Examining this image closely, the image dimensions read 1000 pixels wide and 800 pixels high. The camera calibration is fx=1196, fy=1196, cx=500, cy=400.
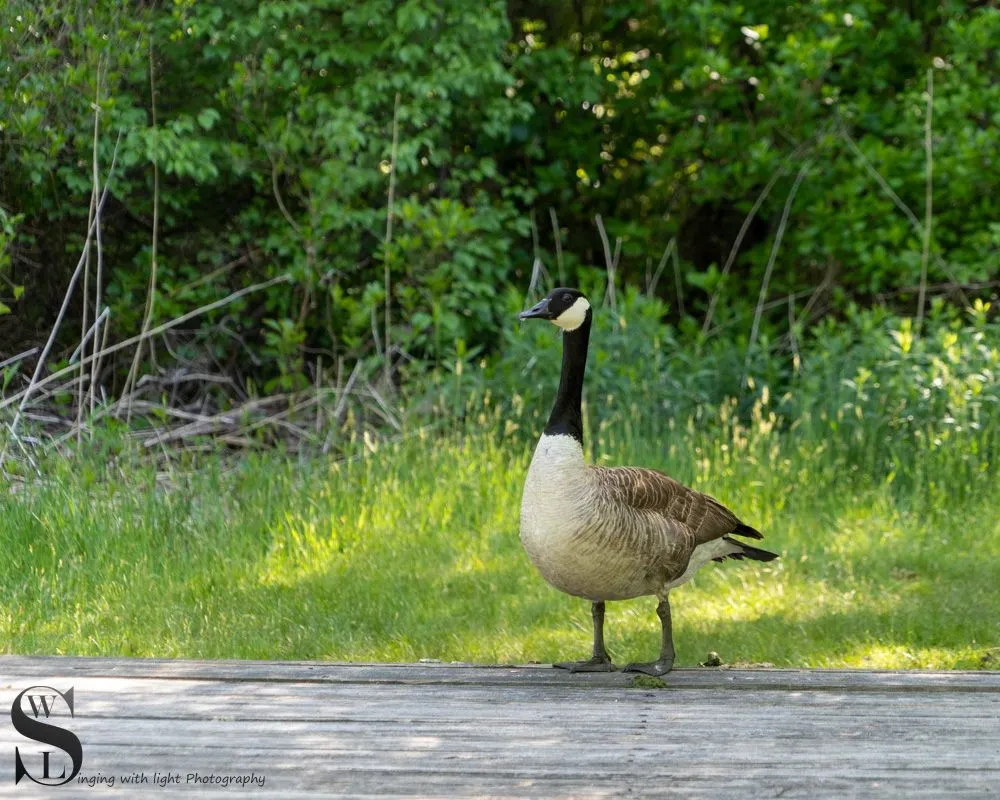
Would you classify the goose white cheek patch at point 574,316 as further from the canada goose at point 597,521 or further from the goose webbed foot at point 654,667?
the goose webbed foot at point 654,667

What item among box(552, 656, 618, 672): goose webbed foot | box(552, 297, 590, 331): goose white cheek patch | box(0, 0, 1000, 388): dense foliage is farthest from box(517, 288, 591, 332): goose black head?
box(0, 0, 1000, 388): dense foliage

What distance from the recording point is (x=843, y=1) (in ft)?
30.2

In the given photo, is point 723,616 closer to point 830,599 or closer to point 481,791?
point 830,599

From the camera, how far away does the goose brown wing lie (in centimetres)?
390

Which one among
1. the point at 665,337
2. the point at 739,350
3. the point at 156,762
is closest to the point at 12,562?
the point at 156,762

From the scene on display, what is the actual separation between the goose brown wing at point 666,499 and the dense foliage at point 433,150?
4020mm

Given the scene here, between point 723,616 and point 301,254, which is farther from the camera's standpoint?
point 301,254

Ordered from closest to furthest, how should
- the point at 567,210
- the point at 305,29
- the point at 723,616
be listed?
the point at 723,616, the point at 305,29, the point at 567,210

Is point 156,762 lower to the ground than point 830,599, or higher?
higher

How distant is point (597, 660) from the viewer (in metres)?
4.02

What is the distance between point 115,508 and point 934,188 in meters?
6.76

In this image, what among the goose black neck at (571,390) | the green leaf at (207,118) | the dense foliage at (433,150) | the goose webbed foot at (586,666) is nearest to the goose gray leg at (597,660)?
the goose webbed foot at (586,666)

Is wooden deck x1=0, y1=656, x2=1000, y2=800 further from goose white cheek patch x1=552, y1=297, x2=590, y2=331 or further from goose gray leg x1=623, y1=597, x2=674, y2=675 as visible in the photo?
goose white cheek patch x1=552, y1=297, x2=590, y2=331

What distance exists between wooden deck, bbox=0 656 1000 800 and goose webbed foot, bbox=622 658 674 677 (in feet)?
0.17
